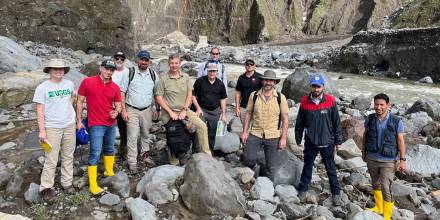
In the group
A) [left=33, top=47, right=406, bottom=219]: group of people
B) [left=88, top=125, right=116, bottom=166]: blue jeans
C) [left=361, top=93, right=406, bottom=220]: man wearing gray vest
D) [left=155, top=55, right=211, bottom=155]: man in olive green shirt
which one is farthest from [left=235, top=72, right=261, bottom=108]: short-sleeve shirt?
Result: [left=88, top=125, right=116, bottom=166]: blue jeans

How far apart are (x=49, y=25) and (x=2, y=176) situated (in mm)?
19601

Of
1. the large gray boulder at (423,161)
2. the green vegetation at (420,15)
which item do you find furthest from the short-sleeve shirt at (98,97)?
the green vegetation at (420,15)

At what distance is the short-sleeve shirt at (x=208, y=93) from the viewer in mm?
7152

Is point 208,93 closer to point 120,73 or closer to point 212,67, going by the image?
point 212,67

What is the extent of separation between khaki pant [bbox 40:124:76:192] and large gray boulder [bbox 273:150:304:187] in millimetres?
3291

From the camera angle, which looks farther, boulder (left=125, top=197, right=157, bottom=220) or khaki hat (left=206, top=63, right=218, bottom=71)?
khaki hat (left=206, top=63, right=218, bottom=71)

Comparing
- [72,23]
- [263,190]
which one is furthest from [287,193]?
[72,23]

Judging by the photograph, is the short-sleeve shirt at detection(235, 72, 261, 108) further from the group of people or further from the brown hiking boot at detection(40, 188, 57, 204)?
the brown hiking boot at detection(40, 188, 57, 204)

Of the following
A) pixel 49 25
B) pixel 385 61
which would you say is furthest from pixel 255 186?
pixel 385 61

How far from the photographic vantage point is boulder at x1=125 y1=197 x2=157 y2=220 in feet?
17.5

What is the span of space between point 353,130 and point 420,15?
39360 millimetres

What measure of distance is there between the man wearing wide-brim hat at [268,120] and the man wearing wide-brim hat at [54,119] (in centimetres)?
282

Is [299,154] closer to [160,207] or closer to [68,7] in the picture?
[160,207]

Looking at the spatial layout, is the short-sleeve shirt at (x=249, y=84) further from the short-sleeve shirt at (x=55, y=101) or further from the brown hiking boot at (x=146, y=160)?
the short-sleeve shirt at (x=55, y=101)
